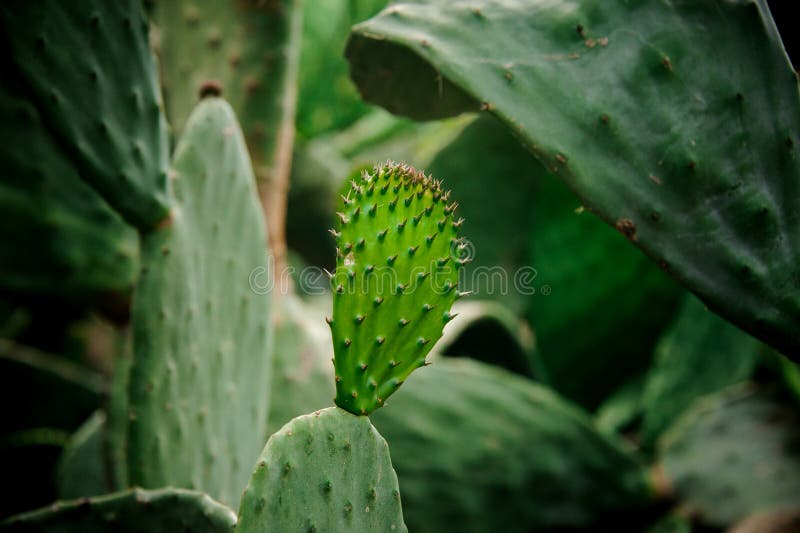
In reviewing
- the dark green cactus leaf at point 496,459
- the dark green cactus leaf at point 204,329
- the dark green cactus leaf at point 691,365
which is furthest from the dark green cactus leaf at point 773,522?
the dark green cactus leaf at point 204,329

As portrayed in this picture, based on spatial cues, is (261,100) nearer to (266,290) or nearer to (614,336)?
(266,290)

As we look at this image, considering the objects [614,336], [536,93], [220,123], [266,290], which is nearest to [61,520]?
[266,290]

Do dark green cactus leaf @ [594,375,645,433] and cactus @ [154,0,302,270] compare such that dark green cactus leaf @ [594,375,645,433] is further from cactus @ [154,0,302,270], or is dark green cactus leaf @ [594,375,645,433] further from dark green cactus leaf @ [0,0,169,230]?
dark green cactus leaf @ [0,0,169,230]

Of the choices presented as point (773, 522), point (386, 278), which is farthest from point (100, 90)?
point (773, 522)

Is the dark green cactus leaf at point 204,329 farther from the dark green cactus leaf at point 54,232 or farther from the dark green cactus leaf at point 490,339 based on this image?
the dark green cactus leaf at point 490,339

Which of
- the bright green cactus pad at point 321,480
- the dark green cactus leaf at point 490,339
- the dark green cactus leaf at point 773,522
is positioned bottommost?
the dark green cactus leaf at point 773,522

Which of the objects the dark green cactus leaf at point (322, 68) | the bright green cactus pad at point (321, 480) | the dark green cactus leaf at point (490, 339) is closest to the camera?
the bright green cactus pad at point (321, 480)
